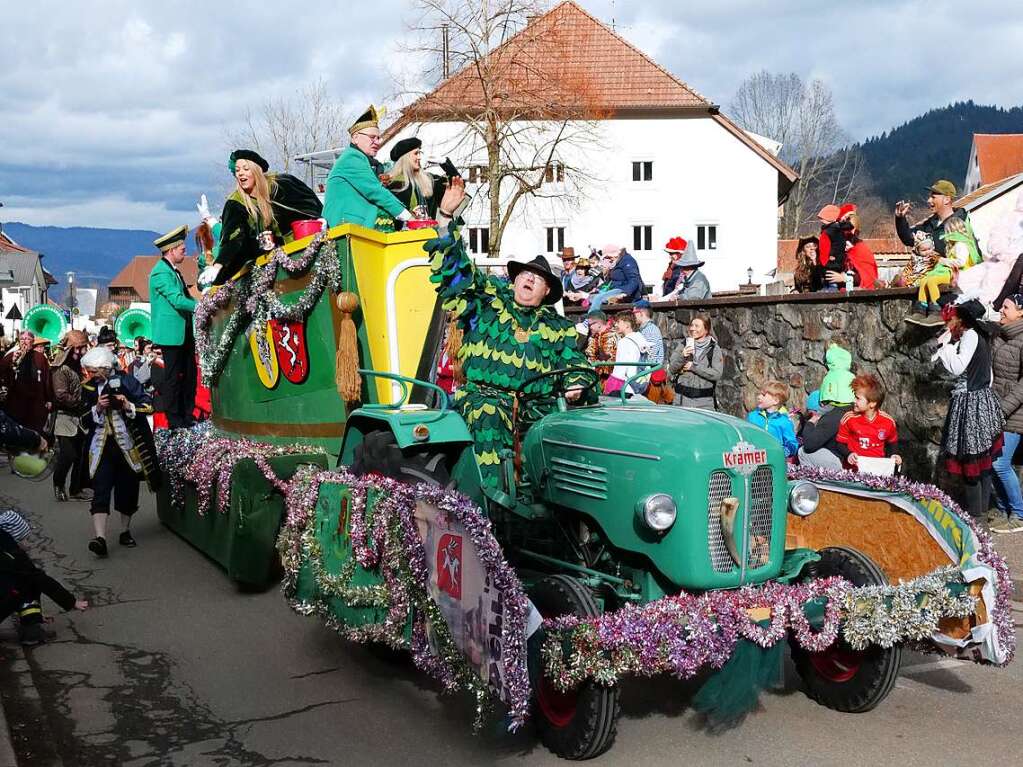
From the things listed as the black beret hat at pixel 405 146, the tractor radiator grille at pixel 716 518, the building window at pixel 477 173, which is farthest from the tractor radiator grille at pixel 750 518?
the building window at pixel 477 173

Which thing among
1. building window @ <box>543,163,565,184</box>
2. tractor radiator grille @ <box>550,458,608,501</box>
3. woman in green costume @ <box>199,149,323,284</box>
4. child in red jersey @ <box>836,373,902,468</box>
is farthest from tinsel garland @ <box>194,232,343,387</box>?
building window @ <box>543,163,565,184</box>

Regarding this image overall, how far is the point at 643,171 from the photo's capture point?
40.0m

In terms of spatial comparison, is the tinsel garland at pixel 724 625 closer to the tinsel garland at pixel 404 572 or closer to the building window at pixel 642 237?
the tinsel garland at pixel 404 572

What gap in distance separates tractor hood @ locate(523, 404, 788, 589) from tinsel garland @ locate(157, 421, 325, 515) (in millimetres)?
2510

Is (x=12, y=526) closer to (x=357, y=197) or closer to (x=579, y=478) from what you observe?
(x=357, y=197)

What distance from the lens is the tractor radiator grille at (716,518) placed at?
166 inches

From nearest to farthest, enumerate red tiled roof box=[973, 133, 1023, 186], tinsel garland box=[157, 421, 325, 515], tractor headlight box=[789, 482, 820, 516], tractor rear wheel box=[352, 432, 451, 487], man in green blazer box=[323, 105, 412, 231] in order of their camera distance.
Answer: tractor headlight box=[789, 482, 820, 516]
tractor rear wheel box=[352, 432, 451, 487]
tinsel garland box=[157, 421, 325, 515]
man in green blazer box=[323, 105, 412, 231]
red tiled roof box=[973, 133, 1023, 186]

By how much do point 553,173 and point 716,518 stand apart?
31.5 meters

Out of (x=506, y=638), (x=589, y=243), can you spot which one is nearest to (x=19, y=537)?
(x=506, y=638)

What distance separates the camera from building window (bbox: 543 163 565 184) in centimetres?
3353

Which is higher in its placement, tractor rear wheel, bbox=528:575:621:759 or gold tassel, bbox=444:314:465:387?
gold tassel, bbox=444:314:465:387

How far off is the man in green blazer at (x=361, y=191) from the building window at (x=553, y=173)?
26.2 m

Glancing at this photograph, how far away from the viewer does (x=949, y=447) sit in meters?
8.02

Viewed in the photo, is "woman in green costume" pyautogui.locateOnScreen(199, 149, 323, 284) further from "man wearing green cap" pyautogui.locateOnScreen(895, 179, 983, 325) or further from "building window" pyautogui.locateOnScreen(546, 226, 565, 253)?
"building window" pyautogui.locateOnScreen(546, 226, 565, 253)
